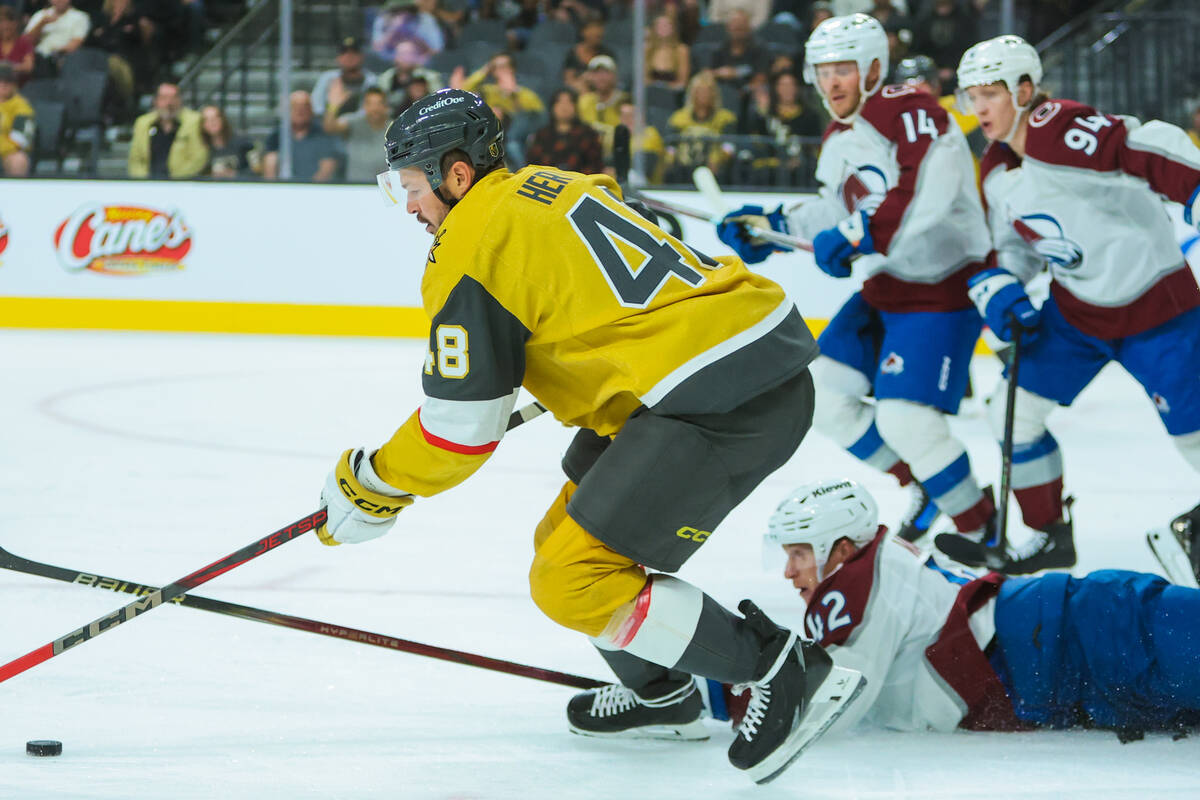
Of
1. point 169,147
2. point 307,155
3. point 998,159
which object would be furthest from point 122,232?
point 998,159

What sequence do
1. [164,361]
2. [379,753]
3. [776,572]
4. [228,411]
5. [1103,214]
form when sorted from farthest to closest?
[164,361], [228,411], [776,572], [1103,214], [379,753]

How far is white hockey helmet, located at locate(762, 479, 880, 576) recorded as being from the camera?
8.32 feet

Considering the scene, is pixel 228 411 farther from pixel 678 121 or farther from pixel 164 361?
pixel 678 121

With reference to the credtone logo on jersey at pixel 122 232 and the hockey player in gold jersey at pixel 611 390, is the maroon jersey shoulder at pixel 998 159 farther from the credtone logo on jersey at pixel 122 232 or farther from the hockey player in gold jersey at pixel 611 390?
the credtone logo on jersey at pixel 122 232

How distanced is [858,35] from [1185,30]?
16.8 ft

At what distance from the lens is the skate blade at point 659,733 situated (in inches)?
98.4

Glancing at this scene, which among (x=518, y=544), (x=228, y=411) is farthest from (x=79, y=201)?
(x=518, y=544)

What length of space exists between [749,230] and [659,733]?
1927mm

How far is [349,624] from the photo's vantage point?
10.4 ft

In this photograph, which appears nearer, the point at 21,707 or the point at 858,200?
the point at 21,707

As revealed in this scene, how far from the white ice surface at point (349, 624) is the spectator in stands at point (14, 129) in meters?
2.46

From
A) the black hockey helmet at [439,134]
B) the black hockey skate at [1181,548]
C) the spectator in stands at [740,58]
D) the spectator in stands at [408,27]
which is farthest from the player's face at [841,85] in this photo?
the spectator in stands at [408,27]

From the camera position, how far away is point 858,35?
12.1ft

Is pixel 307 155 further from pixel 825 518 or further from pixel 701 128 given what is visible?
pixel 825 518
